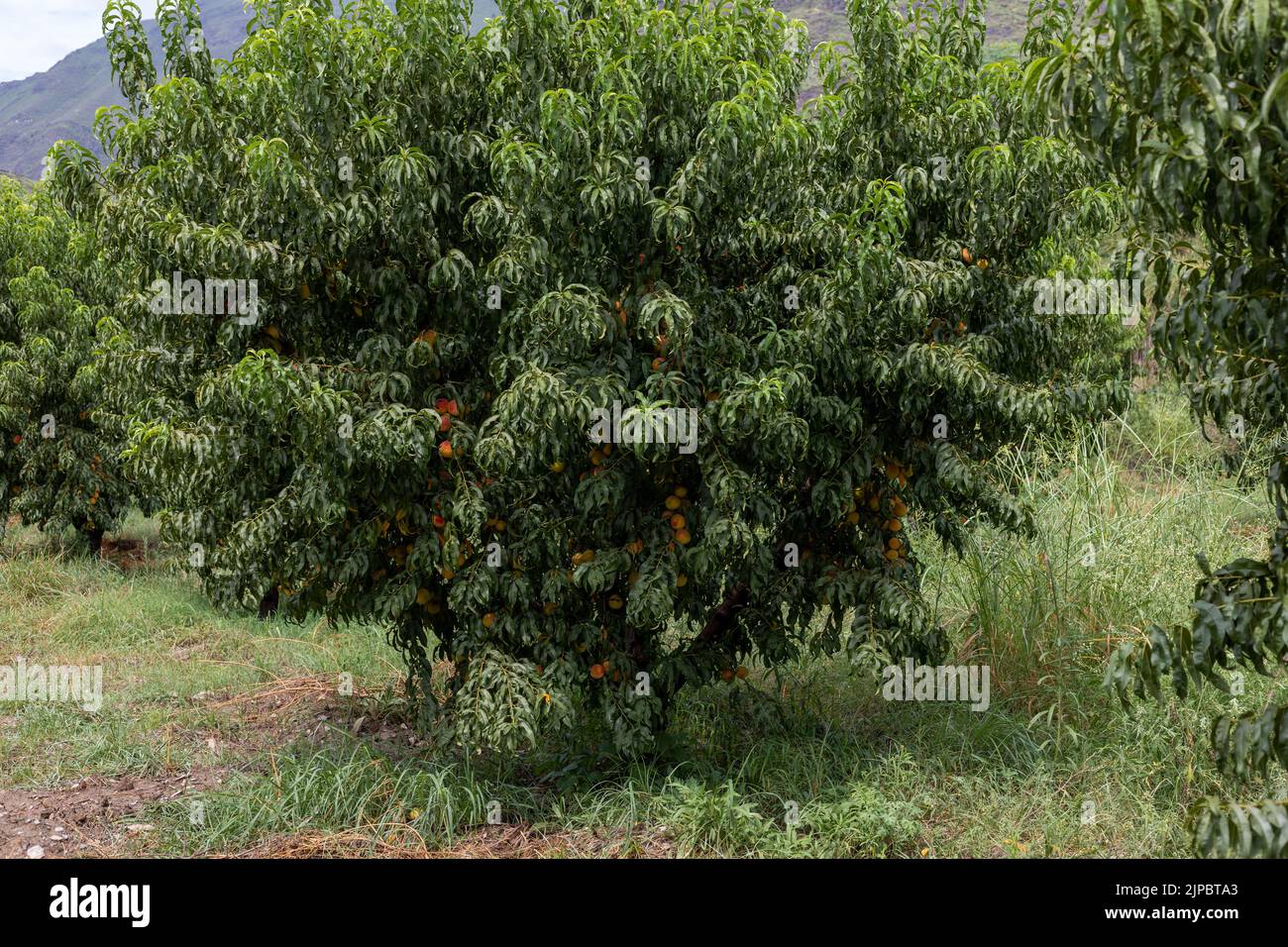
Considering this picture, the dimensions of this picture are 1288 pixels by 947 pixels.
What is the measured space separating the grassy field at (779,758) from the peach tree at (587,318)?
0.63 metres

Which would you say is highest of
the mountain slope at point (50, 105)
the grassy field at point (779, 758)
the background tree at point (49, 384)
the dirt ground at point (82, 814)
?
the mountain slope at point (50, 105)

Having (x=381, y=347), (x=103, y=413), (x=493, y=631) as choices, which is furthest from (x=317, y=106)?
(x=103, y=413)

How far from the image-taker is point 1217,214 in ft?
8.75

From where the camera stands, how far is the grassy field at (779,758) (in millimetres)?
5277

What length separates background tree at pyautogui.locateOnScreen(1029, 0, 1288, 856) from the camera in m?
2.39

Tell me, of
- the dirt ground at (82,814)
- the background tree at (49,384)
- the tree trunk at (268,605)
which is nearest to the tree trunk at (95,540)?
the background tree at (49,384)

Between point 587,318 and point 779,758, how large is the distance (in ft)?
9.18

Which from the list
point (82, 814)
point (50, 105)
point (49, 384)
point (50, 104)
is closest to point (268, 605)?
point (49, 384)

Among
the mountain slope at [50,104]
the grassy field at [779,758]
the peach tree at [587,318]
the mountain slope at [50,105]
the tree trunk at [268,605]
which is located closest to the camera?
the peach tree at [587,318]

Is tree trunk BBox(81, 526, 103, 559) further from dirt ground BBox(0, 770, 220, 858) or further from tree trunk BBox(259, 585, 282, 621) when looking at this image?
dirt ground BBox(0, 770, 220, 858)

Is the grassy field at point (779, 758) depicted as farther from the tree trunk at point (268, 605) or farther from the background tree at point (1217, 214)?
the background tree at point (1217, 214)

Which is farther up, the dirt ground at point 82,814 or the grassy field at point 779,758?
the grassy field at point 779,758

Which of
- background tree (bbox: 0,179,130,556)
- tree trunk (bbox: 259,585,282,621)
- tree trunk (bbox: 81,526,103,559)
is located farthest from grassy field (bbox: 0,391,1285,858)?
tree trunk (bbox: 81,526,103,559)

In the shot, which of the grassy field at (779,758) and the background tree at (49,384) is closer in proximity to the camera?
the grassy field at (779,758)
